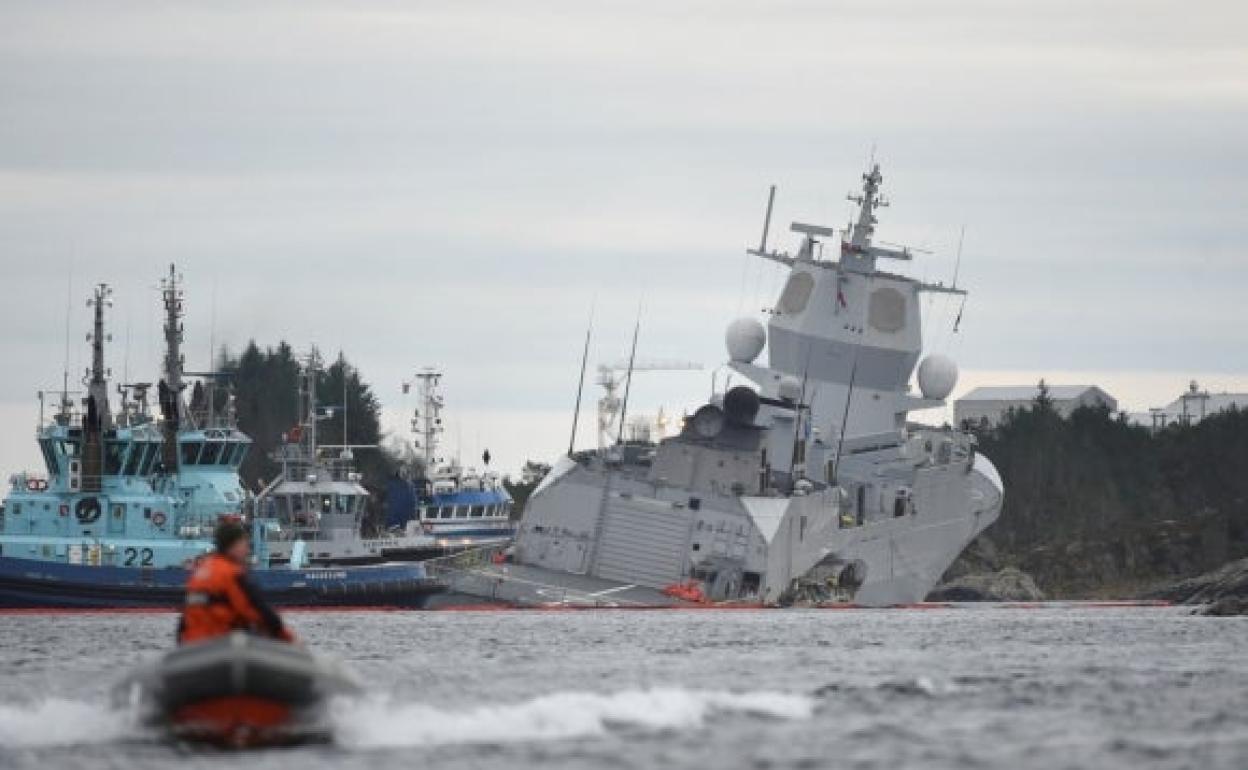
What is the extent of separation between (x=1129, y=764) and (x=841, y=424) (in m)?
70.7

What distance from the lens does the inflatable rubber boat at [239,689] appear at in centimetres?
3447

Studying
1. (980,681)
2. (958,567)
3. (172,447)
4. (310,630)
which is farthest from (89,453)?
(958,567)

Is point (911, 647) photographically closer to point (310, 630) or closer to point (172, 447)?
point (310, 630)

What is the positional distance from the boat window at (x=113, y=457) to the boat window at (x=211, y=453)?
261cm

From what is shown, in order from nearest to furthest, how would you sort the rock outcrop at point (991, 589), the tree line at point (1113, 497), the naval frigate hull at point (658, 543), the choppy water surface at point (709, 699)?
the choppy water surface at point (709, 699) < the naval frigate hull at point (658, 543) < the rock outcrop at point (991, 589) < the tree line at point (1113, 497)

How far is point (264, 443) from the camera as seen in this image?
13762cm

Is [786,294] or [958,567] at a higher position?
[786,294]

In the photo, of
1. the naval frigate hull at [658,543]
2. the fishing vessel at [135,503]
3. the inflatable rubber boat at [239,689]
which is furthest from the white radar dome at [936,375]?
the inflatable rubber boat at [239,689]

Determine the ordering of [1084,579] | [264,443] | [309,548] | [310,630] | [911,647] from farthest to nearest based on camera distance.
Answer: [264,443]
[1084,579]
[309,548]
[310,630]
[911,647]

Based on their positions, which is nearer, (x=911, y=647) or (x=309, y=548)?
(x=911, y=647)

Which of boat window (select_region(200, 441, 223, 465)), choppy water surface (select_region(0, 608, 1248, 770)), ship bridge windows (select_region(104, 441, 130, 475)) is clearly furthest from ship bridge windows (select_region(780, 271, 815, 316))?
choppy water surface (select_region(0, 608, 1248, 770))

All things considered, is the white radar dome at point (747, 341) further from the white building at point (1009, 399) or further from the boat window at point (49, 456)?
the white building at point (1009, 399)

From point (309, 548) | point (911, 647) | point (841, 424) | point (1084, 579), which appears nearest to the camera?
point (911, 647)

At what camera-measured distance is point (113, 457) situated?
279 feet
